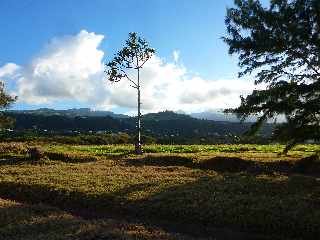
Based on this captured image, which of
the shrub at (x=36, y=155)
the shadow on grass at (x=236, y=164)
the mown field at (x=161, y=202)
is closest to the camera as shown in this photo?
the mown field at (x=161, y=202)

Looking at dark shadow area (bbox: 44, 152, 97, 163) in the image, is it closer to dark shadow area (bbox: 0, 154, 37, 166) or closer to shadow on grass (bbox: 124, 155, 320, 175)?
dark shadow area (bbox: 0, 154, 37, 166)

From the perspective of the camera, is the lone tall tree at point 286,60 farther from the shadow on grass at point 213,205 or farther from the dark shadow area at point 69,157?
the dark shadow area at point 69,157

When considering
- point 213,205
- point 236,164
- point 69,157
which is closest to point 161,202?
point 213,205

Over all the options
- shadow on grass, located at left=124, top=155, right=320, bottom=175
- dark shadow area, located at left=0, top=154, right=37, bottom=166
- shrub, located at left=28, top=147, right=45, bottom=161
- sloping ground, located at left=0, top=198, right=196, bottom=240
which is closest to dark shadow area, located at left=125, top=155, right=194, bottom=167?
shadow on grass, located at left=124, top=155, right=320, bottom=175

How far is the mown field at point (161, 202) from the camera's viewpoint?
22.8 metres

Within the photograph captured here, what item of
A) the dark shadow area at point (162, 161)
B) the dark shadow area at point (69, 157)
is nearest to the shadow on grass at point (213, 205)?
the dark shadow area at point (162, 161)

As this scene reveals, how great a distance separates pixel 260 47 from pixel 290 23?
2.58 m

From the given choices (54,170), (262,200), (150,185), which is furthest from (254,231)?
(54,170)

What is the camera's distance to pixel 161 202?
27594 millimetres

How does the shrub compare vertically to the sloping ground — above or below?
above

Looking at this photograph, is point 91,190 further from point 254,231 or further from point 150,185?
point 254,231

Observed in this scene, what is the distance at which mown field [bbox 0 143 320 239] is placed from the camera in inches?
898

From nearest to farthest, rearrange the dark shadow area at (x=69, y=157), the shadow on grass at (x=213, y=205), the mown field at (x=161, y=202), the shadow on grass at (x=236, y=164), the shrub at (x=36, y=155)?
the mown field at (x=161, y=202), the shadow on grass at (x=213, y=205), the shadow on grass at (x=236, y=164), the dark shadow area at (x=69, y=157), the shrub at (x=36, y=155)

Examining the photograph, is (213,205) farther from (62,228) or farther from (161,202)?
(62,228)
